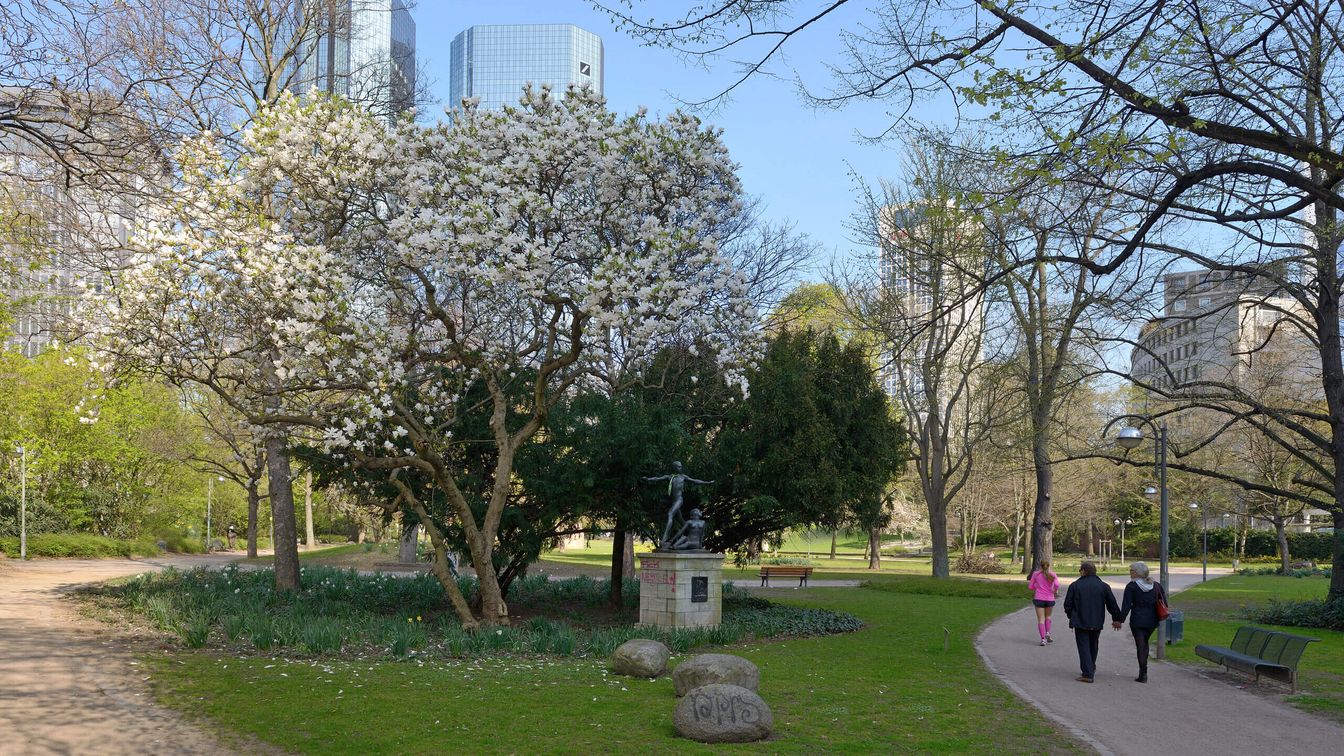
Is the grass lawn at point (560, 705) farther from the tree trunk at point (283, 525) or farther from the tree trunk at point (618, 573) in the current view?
the tree trunk at point (283, 525)

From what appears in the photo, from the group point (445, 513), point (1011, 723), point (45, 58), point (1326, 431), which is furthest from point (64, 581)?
point (1326, 431)

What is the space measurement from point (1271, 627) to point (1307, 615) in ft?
2.79

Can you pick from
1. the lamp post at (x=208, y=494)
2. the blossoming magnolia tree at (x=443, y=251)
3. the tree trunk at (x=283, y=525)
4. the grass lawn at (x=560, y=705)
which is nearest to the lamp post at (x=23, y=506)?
the lamp post at (x=208, y=494)

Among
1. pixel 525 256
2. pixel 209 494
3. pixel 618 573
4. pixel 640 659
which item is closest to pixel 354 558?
pixel 209 494

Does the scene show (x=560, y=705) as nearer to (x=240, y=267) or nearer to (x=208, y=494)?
(x=240, y=267)

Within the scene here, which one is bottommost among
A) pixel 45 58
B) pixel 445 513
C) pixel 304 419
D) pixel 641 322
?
pixel 445 513

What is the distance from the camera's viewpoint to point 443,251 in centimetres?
1317

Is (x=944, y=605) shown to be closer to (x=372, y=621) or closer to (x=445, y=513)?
(x=445, y=513)

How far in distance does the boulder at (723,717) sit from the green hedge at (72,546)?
32914 millimetres

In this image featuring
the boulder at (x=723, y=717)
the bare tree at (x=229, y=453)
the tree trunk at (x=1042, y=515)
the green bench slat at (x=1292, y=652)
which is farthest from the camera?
the bare tree at (x=229, y=453)

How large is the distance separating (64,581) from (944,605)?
2142 centimetres

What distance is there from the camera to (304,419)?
14.2 metres

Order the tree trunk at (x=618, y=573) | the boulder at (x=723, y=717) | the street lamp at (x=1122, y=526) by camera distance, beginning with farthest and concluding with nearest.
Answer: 1. the street lamp at (x=1122, y=526)
2. the tree trunk at (x=618, y=573)
3. the boulder at (x=723, y=717)

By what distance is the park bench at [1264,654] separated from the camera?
12.1m
